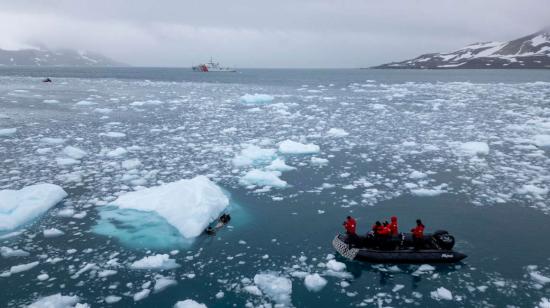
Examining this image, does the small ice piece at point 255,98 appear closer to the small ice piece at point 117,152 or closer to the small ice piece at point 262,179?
the small ice piece at point 117,152

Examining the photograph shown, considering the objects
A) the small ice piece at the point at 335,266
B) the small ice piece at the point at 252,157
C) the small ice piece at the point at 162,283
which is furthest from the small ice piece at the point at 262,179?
the small ice piece at the point at 162,283

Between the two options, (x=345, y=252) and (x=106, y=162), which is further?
(x=106, y=162)

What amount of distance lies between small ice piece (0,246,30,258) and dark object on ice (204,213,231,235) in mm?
4201

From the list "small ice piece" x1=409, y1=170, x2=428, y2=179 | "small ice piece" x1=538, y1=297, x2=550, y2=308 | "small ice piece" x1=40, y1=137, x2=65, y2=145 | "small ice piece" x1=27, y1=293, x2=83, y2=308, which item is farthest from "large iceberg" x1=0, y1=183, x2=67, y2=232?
"small ice piece" x1=538, y1=297, x2=550, y2=308

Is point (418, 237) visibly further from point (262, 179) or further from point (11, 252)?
point (11, 252)

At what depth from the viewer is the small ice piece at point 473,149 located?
1835cm

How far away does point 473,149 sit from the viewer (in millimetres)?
18734

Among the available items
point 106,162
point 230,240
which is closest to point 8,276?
point 230,240

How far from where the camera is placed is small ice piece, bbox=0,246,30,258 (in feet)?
30.4

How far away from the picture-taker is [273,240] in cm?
1028

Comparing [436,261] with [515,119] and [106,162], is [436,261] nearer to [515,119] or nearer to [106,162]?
[106,162]

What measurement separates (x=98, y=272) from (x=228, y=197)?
5.12m

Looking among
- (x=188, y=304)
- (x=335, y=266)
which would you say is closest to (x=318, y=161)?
(x=335, y=266)

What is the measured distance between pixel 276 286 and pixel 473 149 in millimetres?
14284
